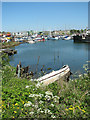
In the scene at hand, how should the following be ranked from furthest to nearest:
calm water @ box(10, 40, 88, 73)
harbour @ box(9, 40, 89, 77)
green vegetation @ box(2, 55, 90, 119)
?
calm water @ box(10, 40, 88, 73), harbour @ box(9, 40, 89, 77), green vegetation @ box(2, 55, 90, 119)

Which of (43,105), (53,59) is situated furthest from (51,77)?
(53,59)

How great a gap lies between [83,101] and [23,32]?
88.5 meters

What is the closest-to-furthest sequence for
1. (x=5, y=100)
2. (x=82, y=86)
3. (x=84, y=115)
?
(x=84, y=115)
(x=5, y=100)
(x=82, y=86)

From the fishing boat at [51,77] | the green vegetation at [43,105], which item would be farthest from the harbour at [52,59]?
the green vegetation at [43,105]

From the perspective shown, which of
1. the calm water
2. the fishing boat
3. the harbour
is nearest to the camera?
the fishing boat

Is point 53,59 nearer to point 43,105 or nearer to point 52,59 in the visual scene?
point 52,59

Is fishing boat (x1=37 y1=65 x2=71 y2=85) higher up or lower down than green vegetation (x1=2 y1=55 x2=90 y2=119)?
lower down

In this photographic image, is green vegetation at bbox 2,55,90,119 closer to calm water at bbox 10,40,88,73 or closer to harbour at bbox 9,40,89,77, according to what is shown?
harbour at bbox 9,40,89,77

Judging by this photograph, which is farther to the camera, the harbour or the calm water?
the calm water

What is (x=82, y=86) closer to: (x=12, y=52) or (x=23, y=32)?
(x=12, y=52)

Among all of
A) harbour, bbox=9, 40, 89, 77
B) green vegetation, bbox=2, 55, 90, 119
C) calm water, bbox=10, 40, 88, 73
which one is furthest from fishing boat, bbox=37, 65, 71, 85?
green vegetation, bbox=2, 55, 90, 119

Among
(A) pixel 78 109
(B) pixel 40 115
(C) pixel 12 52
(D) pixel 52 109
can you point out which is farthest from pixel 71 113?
(C) pixel 12 52

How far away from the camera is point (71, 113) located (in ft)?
8.45

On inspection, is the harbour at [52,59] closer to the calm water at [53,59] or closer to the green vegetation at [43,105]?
the calm water at [53,59]
